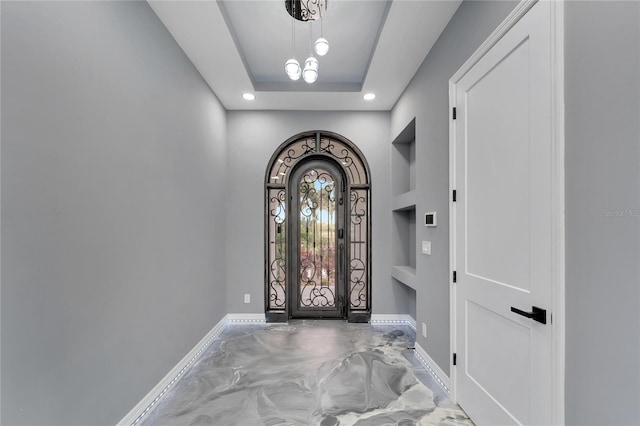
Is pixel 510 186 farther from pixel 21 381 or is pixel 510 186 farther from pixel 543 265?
pixel 21 381

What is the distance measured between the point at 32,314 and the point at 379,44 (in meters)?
2.81

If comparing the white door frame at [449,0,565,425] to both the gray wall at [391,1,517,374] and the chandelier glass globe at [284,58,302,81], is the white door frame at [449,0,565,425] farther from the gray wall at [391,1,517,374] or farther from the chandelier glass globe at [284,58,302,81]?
the chandelier glass globe at [284,58,302,81]

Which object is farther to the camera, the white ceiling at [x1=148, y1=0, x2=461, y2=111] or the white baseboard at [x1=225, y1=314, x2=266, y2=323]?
the white baseboard at [x1=225, y1=314, x2=266, y2=323]

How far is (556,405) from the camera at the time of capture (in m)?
1.19

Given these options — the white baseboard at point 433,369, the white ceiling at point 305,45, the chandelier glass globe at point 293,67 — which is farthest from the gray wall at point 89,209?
the white baseboard at point 433,369

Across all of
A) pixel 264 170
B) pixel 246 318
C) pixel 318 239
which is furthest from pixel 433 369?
pixel 264 170

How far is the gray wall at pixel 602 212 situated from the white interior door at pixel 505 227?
0.11m

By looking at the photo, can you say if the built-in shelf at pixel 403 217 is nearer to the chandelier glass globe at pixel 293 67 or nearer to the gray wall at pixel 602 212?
the chandelier glass globe at pixel 293 67

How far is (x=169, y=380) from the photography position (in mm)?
2148

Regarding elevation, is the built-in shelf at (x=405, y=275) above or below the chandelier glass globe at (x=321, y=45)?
below

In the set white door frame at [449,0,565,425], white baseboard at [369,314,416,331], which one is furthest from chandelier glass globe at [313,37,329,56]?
white baseboard at [369,314,416,331]

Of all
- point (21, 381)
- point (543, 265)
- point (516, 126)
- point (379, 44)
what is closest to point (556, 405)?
point (543, 265)

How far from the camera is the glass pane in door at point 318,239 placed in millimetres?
3729

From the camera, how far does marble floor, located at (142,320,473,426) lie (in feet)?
5.98
